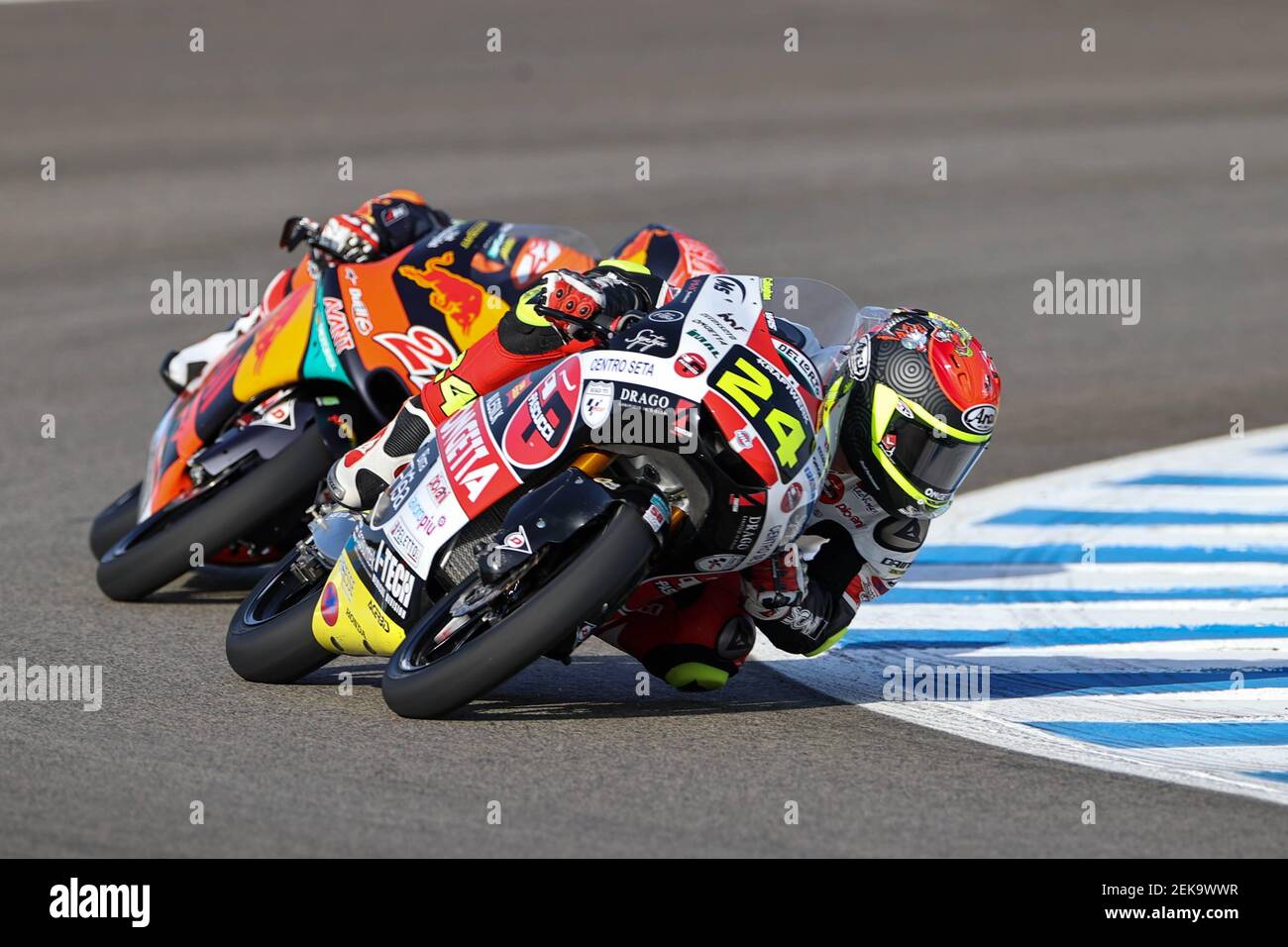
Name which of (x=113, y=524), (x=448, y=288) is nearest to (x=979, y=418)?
(x=448, y=288)

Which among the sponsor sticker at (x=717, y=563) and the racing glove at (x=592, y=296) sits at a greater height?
the racing glove at (x=592, y=296)

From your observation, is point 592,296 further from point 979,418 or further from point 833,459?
point 979,418

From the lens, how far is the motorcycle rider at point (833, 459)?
18.7 feet

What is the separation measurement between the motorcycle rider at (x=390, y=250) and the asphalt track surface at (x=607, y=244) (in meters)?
1.13

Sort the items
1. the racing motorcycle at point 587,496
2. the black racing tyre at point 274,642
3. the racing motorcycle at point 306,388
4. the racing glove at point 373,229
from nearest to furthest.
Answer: the racing motorcycle at point 587,496
the black racing tyre at point 274,642
the racing motorcycle at point 306,388
the racing glove at point 373,229

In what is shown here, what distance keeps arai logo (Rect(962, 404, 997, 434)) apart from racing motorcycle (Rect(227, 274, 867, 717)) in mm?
384

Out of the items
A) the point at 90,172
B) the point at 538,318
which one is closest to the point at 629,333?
the point at 538,318

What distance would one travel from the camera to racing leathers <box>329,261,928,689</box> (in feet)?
19.3

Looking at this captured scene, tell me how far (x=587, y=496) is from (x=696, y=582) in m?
0.68

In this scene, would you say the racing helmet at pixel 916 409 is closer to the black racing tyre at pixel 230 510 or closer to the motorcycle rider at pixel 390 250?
the motorcycle rider at pixel 390 250

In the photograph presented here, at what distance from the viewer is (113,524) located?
8266mm

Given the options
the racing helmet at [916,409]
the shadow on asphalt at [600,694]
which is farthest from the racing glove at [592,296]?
the shadow on asphalt at [600,694]

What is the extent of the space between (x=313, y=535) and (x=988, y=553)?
3.52 meters
